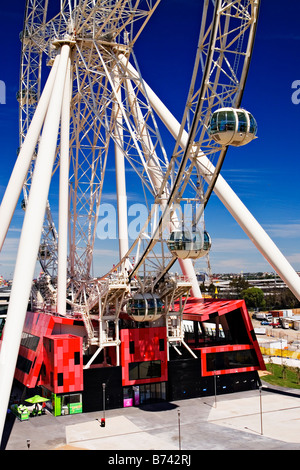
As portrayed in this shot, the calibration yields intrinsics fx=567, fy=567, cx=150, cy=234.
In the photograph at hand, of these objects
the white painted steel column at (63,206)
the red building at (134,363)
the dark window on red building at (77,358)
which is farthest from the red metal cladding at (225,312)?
the white painted steel column at (63,206)

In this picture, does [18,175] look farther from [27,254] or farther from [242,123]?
[242,123]

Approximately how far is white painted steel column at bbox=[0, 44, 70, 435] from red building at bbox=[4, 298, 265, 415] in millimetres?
10073

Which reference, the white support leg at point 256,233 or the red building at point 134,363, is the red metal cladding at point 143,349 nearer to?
the red building at point 134,363

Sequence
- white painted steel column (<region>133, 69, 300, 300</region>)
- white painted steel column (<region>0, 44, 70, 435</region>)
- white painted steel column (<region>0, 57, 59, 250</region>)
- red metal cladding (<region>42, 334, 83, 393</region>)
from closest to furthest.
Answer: white painted steel column (<region>0, 44, 70, 435</region>), white painted steel column (<region>0, 57, 59, 250</region>), white painted steel column (<region>133, 69, 300, 300</region>), red metal cladding (<region>42, 334, 83, 393</region>)

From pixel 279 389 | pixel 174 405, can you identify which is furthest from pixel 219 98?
pixel 279 389

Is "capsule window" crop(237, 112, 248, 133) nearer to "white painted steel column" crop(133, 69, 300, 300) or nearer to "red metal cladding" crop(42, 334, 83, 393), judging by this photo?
"white painted steel column" crop(133, 69, 300, 300)

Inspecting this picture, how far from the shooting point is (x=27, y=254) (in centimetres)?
3659

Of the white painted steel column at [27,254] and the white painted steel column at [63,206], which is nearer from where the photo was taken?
the white painted steel column at [27,254]

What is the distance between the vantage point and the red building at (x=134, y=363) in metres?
45.1

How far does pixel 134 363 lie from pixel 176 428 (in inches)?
350

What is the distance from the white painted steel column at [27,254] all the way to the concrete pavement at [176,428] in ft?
18.8

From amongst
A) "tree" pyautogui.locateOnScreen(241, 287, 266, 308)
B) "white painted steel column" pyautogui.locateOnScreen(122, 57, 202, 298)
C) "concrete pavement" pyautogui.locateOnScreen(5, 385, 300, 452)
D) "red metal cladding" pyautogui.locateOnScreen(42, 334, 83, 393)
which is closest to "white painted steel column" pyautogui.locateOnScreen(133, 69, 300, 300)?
"white painted steel column" pyautogui.locateOnScreen(122, 57, 202, 298)

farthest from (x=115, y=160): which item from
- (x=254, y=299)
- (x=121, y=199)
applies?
(x=254, y=299)

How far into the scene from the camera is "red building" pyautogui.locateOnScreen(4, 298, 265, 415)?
45062 mm
